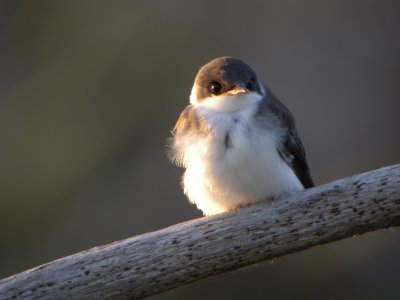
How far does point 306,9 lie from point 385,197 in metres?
3.65

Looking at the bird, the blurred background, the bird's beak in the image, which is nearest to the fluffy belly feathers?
the bird

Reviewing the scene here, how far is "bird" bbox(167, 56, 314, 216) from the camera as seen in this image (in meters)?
3.33

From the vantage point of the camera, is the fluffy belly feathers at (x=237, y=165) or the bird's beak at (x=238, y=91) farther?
the bird's beak at (x=238, y=91)

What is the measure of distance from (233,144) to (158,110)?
3295 mm

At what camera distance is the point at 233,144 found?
10.9 feet

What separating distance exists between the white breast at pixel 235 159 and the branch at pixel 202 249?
0.21 metres

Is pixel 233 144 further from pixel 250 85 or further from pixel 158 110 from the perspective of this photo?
pixel 158 110

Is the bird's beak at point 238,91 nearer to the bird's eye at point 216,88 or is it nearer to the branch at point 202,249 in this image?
the bird's eye at point 216,88

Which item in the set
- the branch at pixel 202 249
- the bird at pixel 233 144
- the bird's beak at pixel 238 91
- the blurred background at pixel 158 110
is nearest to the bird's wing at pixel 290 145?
the bird at pixel 233 144

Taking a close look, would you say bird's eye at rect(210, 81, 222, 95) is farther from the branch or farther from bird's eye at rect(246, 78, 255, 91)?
the branch

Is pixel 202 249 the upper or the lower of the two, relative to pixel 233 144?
lower

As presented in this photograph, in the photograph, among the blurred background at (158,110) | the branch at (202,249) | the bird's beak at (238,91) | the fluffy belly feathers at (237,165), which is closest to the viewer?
the branch at (202,249)

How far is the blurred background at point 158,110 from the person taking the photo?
6121mm

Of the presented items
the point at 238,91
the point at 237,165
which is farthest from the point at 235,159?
the point at 238,91
